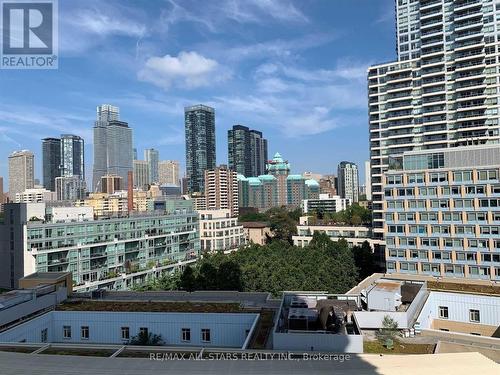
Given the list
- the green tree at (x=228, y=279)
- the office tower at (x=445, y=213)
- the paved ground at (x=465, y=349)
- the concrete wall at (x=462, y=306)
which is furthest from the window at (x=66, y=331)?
the office tower at (x=445, y=213)

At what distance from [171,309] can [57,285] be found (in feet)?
30.1

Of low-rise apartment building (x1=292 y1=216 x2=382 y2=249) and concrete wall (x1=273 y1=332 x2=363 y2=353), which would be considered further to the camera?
low-rise apartment building (x1=292 y1=216 x2=382 y2=249)

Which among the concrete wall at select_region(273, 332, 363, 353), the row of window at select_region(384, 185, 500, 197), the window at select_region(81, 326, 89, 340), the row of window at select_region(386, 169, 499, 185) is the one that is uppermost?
the row of window at select_region(386, 169, 499, 185)

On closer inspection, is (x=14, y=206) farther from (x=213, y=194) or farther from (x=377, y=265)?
(x=213, y=194)

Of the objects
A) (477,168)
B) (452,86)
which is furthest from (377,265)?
(452,86)

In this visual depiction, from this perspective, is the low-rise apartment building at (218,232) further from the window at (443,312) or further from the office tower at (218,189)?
the window at (443,312)

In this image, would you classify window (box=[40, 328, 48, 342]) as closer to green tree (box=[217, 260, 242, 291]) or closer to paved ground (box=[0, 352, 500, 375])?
paved ground (box=[0, 352, 500, 375])

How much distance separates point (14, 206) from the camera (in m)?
56.9

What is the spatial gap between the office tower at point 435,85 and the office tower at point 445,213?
1888cm

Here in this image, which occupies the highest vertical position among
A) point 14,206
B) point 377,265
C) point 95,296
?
point 14,206

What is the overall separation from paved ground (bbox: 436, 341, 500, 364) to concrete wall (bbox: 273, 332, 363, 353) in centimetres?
478

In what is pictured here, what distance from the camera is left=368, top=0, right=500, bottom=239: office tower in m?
69.5

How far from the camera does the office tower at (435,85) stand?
228 ft

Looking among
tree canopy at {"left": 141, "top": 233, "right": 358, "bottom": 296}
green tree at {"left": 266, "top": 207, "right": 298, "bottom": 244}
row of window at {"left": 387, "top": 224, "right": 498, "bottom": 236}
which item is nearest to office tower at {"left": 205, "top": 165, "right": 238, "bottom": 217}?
green tree at {"left": 266, "top": 207, "right": 298, "bottom": 244}
